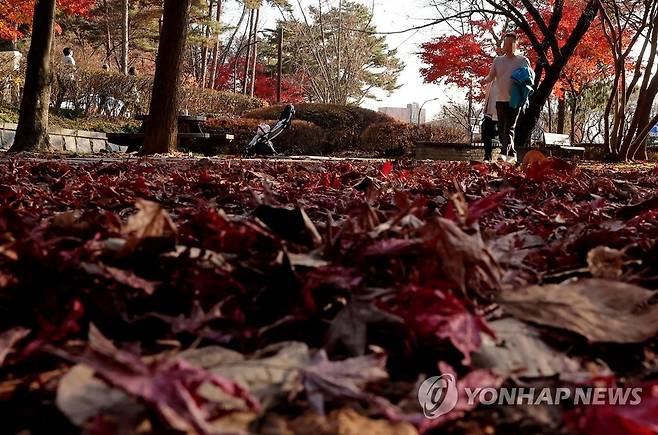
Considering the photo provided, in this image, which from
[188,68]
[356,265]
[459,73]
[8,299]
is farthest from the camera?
[188,68]

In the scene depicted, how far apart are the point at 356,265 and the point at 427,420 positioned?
37cm

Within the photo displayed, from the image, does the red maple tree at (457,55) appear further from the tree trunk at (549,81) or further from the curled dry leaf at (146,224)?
the curled dry leaf at (146,224)

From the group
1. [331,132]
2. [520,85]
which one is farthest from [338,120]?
[520,85]

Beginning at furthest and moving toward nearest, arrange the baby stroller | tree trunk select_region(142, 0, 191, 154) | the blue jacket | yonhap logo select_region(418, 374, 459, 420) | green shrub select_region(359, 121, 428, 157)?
1. green shrub select_region(359, 121, 428, 157)
2. the baby stroller
3. tree trunk select_region(142, 0, 191, 154)
4. the blue jacket
5. yonhap logo select_region(418, 374, 459, 420)

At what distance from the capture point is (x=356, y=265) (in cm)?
97

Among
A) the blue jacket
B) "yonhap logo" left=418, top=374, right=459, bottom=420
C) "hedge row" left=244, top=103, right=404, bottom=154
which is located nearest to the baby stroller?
"hedge row" left=244, top=103, right=404, bottom=154

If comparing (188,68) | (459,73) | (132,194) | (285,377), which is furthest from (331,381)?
(188,68)

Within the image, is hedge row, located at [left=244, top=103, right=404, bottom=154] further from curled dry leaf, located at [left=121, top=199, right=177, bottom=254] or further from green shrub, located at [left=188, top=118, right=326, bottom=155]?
curled dry leaf, located at [left=121, top=199, right=177, bottom=254]

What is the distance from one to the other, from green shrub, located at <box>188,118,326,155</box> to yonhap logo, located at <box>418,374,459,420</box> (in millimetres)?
19747

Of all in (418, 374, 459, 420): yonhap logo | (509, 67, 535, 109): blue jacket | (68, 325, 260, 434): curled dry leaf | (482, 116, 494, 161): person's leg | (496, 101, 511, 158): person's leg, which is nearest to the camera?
(68, 325, 260, 434): curled dry leaf

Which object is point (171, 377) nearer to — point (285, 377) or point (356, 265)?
point (285, 377)

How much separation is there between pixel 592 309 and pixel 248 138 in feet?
70.1

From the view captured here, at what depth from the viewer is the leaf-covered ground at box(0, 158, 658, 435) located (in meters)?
0.59

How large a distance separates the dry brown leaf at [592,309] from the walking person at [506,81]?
993cm
